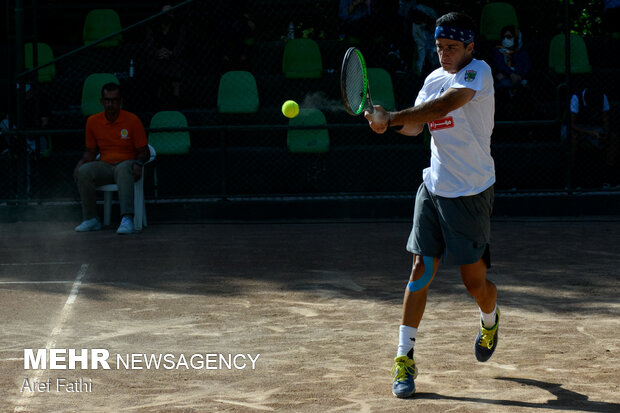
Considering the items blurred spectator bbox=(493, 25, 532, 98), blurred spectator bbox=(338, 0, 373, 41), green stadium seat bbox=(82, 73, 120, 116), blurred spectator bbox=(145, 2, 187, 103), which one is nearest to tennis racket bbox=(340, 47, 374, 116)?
blurred spectator bbox=(493, 25, 532, 98)

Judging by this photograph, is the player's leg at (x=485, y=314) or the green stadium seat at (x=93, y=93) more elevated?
the green stadium seat at (x=93, y=93)

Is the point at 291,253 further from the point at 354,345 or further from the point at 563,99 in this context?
the point at 563,99

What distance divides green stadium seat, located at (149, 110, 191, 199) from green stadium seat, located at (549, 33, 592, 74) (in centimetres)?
534

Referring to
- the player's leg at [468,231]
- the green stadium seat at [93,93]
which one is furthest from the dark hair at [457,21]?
the green stadium seat at [93,93]

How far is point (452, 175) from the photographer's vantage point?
16.5 feet

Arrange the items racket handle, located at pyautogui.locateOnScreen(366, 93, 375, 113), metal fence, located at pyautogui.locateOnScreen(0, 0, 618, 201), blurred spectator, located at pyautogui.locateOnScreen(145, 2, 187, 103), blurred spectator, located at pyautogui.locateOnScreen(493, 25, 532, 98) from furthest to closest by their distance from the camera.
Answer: blurred spectator, located at pyautogui.locateOnScreen(145, 2, 187, 103) → blurred spectator, located at pyautogui.locateOnScreen(493, 25, 532, 98) → metal fence, located at pyautogui.locateOnScreen(0, 0, 618, 201) → racket handle, located at pyautogui.locateOnScreen(366, 93, 375, 113)

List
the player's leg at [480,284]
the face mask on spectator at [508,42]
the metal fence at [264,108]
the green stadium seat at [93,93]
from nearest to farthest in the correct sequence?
1. the player's leg at [480,284]
2. the metal fence at [264,108]
3. the green stadium seat at [93,93]
4. the face mask on spectator at [508,42]

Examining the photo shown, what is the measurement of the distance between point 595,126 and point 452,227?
27.1ft

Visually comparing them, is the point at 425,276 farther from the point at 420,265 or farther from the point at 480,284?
the point at 480,284

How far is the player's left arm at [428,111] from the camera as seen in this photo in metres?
4.78

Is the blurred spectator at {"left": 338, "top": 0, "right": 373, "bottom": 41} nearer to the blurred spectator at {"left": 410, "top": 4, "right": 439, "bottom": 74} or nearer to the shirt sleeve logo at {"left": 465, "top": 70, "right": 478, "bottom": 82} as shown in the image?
the blurred spectator at {"left": 410, "top": 4, "right": 439, "bottom": 74}

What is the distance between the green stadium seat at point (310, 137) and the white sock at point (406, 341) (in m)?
7.70

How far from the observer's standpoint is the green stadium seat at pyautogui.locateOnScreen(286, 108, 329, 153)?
12.6 meters

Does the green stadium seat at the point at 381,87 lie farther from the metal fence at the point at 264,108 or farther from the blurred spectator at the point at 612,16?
the blurred spectator at the point at 612,16
